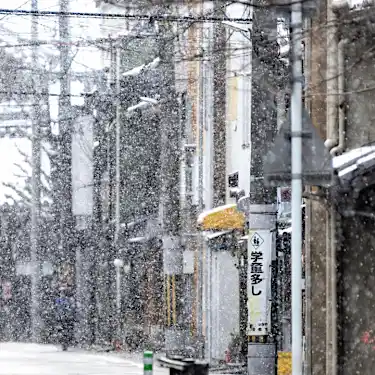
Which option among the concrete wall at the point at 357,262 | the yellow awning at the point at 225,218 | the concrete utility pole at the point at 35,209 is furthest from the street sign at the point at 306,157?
the concrete utility pole at the point at 35,209

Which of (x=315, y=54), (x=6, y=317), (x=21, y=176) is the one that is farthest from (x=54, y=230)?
(x=315, y=54)

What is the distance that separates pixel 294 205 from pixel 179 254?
1974cm

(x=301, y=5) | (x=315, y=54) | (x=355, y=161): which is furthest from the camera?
(x=315, y=54)

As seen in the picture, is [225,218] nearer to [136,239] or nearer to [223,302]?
[223,302]

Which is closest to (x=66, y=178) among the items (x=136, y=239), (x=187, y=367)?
(x=136, y=239)

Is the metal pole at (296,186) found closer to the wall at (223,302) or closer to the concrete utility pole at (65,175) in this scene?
the wall at (223,302)

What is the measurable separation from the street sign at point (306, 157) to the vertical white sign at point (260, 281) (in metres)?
3.50

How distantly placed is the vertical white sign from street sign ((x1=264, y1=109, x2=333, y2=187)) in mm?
3499

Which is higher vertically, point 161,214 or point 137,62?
point 137,62

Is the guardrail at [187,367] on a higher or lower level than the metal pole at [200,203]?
lower

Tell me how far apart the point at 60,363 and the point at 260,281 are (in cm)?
1542

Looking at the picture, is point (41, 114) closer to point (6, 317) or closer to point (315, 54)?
point (6, 317)

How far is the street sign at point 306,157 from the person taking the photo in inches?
500

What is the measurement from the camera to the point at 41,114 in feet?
181
